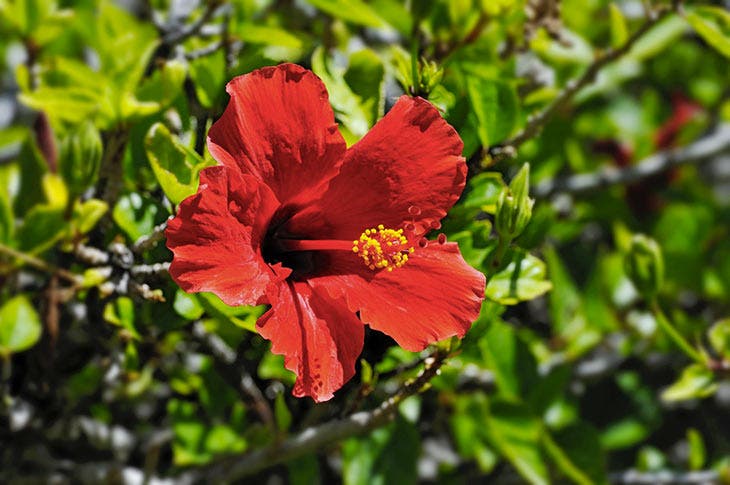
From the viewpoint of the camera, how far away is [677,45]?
276cm

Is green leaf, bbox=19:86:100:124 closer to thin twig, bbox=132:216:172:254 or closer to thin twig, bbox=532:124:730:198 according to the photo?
thin twig, bbox=132:216:172:254

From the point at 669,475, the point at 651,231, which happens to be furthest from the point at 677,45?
the point at 669,475

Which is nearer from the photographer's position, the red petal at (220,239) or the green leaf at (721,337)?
the red petal at (220,239)

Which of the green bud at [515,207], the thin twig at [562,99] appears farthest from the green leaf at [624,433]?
the green bud at [515,207]

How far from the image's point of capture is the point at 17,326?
1433 millimetres

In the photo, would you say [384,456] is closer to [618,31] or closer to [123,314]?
[123,314]

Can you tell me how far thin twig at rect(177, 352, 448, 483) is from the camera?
1.15 meters

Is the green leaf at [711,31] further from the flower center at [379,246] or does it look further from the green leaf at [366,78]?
the flower center at [379,246]

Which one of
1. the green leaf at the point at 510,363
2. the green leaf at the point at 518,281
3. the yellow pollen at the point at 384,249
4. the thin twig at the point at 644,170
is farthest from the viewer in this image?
the thin twig at the point at 644,170

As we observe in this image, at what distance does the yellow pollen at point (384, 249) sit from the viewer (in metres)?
1.10

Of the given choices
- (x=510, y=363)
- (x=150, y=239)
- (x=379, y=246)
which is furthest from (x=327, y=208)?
(x=510, y=363)

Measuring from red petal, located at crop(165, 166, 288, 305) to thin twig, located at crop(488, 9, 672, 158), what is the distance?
17.5 inches

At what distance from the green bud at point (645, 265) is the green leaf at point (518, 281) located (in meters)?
0.35

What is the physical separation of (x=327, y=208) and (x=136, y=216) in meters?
0.28
